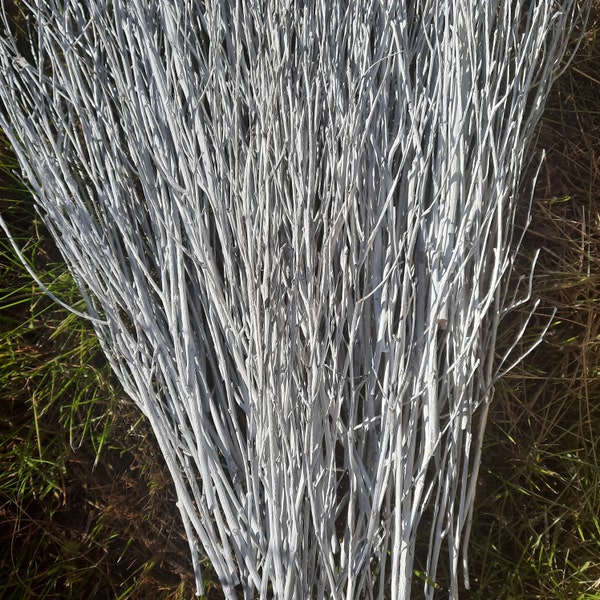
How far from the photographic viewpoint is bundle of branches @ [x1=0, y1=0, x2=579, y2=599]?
3.31 feet

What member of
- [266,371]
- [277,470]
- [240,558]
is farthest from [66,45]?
[240,558]

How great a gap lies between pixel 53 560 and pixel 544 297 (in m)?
1.07

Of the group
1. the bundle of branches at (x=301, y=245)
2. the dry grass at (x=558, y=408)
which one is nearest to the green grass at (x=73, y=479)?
the bundle of branches at (x=301, y=245)

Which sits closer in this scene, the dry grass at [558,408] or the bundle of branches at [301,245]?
the bundle of branches at [301,245]

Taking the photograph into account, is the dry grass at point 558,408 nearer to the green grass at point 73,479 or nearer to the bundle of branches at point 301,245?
the bundle of branches at point 301,245

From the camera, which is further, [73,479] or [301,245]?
[73,479]

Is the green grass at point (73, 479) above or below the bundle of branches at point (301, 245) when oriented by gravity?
below

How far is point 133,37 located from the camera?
1142 mm

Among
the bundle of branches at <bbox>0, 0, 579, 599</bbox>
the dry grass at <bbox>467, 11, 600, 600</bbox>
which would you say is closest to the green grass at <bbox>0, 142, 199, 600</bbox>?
the bundle of branches at <bbox>0, 0, 579, 599</bbox>

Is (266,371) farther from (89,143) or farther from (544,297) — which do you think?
(544,297)

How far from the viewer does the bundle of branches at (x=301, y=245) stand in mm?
1010

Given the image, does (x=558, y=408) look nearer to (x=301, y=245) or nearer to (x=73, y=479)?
(x=301, y=245)

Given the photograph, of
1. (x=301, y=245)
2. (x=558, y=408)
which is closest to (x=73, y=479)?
(x=301, y=245)

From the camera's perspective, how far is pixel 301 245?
1.00 meters
